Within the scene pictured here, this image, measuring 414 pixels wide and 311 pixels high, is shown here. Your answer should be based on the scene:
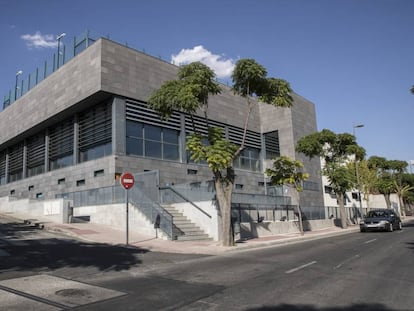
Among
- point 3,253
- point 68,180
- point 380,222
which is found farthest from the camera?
point 68,180

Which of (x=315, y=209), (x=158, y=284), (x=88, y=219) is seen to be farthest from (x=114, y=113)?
(x=158, y=284)

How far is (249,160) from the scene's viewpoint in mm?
40875

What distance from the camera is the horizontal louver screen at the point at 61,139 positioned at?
33281 millimetres

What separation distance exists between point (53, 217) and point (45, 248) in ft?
35.2

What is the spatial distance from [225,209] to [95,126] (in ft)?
56.2

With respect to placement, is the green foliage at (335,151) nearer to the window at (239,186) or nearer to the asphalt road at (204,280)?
the window at (239,186)

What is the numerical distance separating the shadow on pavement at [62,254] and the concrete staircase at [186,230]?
3496mm

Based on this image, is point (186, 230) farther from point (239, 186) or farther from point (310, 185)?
point (310, 185)

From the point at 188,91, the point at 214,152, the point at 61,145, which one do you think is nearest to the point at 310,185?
the point at 61,145

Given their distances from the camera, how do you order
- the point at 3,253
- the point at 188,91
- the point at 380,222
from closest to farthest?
the point at 3,253 < the point at 188,91 < the point at 380,222

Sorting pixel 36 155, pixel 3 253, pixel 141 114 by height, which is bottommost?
pixel 3 253

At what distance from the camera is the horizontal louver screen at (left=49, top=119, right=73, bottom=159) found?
33.3 meters

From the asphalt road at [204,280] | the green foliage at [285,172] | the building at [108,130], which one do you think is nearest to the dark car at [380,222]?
the green foliage at [285,172]

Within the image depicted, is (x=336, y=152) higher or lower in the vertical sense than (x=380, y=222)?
higher
